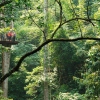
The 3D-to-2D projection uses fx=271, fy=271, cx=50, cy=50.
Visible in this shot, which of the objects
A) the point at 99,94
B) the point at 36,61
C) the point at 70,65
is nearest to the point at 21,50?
the point at 36,61

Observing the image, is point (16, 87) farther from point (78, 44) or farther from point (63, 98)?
point (63, 98)

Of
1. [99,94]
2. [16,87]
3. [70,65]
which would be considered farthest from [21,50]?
[99,94]

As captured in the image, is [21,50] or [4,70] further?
[21,50]

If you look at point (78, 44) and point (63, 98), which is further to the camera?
point (78, 44)

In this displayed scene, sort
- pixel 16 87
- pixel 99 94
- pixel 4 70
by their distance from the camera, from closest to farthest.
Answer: pixel 99 94
pixel 4 70
pixel 16 87

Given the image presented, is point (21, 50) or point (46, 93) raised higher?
point (21, 50)

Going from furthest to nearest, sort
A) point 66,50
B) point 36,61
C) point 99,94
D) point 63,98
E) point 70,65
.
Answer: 1. point 36,61
2. point 70,65
3. point 66,50
4. point 99,94
5. point 63,98

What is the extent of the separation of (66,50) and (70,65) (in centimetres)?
131

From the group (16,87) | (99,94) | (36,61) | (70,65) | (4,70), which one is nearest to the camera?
(99,94)

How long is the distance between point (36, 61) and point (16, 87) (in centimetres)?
229

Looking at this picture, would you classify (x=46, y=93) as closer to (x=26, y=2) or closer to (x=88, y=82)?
(x=88, y=82)

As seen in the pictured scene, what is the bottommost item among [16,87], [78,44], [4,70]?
[16,87]

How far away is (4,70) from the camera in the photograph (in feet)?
37.1

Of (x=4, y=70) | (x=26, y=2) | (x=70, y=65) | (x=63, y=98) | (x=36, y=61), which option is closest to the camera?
(x=26, y=2)
